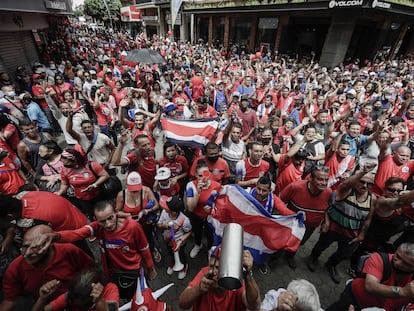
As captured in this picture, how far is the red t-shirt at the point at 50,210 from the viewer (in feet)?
8.27

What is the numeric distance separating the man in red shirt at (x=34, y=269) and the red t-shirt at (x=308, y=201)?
9.82 feet

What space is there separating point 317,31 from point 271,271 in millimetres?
19170

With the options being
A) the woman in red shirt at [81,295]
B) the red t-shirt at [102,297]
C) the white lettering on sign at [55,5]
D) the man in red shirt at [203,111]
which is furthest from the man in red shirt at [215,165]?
the white lettering on sign at [55,5]

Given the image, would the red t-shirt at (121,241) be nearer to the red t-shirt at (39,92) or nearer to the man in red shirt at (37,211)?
the man in red shirt at (37,211)

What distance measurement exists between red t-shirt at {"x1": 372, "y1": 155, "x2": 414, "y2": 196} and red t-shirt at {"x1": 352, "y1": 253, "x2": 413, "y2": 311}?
6.64 ft

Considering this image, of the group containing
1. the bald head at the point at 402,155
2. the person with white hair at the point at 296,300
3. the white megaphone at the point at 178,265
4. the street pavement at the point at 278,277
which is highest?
the bald head at the point at 402,155

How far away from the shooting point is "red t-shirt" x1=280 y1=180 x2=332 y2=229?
318 centimetres

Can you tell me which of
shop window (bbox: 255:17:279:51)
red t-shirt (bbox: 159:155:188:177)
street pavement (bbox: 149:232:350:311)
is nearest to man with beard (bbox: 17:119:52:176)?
red t-shirt (bbox: 159:155:188:177)

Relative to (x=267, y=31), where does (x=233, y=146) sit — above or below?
below

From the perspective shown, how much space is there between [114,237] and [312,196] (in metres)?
2.73

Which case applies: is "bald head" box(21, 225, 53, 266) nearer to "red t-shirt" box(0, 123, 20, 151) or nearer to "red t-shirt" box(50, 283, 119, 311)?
"red t-shirt" box(50, 283, 119, 311)

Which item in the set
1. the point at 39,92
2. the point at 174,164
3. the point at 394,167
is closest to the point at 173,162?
the point at 174,164

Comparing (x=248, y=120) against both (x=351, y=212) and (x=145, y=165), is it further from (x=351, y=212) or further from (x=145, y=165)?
(x=351, y=212)

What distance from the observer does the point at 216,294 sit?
1859 mm
